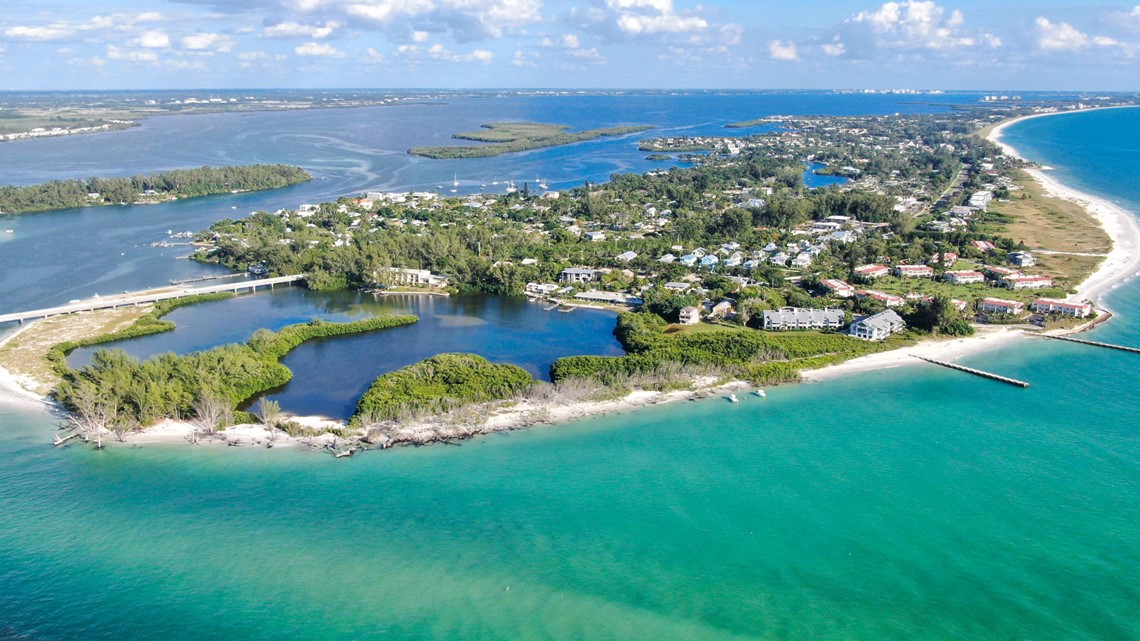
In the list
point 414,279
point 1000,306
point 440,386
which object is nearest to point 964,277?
point 1000,306

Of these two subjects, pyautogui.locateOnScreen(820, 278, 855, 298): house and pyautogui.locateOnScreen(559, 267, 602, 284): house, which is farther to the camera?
pyautogui.locateOnScreen(559, 267, 602, 284): house

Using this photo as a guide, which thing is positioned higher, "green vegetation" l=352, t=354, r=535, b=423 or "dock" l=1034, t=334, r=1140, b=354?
"dock" l=1034, t=334, r=1140, b=354

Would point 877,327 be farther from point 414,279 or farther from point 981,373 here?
point 414,279

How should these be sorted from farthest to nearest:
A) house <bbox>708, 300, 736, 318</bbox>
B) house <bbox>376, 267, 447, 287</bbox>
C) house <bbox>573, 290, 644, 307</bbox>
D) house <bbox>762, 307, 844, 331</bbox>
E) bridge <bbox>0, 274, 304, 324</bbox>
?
house <bbox>376, 267, 447, 287</bbox>, house <bbox>573, 290, 644, 307</bbox>, bridge <bbox>0, 274, 304, 324</bbox>, house <bbox>708, 300, 736, 318</bbox>, house <bbox>762, 307, 844, 331</bbox>

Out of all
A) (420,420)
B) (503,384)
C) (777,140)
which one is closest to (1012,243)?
(503,384)

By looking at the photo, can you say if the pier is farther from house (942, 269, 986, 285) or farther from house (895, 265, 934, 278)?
house (895, 265, 934, 278)

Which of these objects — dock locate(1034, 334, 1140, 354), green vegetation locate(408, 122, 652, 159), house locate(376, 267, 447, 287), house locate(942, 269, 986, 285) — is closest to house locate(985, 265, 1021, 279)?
house locate(942, 269, 986, 285)

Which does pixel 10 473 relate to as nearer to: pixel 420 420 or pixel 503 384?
pixel 420 420
